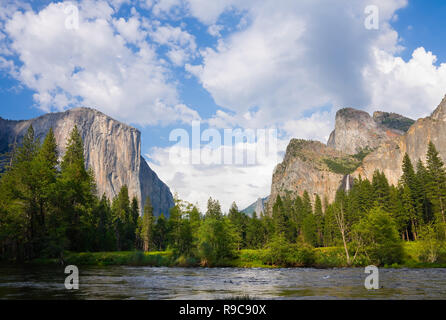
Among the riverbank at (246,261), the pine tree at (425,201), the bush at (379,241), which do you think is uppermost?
the pine tree at (425,201)

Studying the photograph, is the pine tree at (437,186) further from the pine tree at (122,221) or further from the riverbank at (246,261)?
the pine tree at (122,221)

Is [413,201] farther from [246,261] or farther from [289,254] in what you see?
[246,261]

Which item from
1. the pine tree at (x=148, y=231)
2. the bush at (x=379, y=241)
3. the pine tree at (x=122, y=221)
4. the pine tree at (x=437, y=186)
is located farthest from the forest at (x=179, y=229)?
the pine tree at (x=148, y=231)

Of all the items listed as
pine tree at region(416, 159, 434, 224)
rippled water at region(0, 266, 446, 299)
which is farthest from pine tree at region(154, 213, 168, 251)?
rippled water at region(0, 266, 446, 299)

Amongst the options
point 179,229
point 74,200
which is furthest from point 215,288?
point 74,200

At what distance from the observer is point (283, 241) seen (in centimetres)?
4769

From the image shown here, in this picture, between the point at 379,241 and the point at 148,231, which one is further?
the point at 148,231

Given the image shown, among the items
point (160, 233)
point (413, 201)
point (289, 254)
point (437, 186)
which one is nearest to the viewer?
point (289, 254)

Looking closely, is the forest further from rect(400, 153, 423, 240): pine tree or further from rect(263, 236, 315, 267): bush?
rect(400, 153, 423, 240): pine tree

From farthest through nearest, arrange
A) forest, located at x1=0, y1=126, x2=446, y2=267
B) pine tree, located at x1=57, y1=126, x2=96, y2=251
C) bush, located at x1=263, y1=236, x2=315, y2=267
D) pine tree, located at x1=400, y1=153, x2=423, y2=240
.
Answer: pine tree, located at x1=400, y1=153, x2=423, y2=240
pine tree, located at x1=57, y1=126, x2=96, y2=251
forest, located at x1=0, y1=126, x2=446, y2=267
bush, located at x1=263, y1=236, x2=315, y2=267

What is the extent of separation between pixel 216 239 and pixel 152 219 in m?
55.0

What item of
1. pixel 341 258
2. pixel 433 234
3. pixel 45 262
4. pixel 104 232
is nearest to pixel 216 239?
pixel 341 258

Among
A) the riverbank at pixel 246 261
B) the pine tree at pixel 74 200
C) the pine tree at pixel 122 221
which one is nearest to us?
the riverbank at pixel 246 261

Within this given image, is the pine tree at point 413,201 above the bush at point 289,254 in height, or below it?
above
